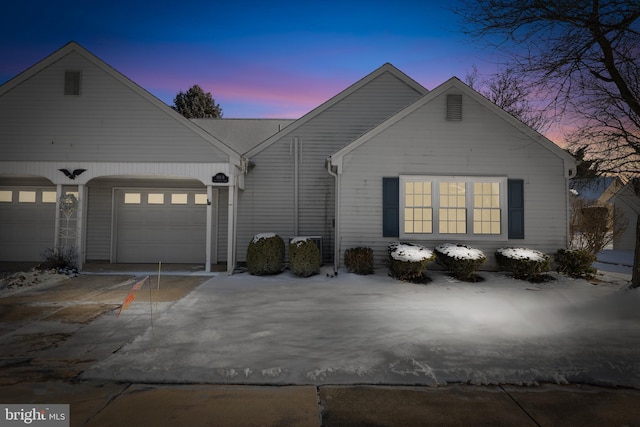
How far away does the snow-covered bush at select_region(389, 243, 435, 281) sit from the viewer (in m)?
8.85

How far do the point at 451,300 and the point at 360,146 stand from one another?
16.8 ft

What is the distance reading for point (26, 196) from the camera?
12195 millimetres

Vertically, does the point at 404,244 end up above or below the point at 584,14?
below

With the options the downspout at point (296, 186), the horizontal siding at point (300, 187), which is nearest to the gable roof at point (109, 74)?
the horizontal siding at point (300, 187)

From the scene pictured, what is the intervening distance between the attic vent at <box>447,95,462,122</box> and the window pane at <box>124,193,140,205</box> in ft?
34.9

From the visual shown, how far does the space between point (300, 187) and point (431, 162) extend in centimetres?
437

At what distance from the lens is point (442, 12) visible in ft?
20.5

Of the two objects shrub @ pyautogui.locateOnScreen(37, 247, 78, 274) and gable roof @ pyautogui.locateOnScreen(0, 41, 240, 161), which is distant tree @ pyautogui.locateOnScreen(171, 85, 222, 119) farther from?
shrub @ pyautogui.locateOnScreen(37, 247, 78, 274)

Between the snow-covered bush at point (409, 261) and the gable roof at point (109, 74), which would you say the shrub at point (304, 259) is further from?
the gable roof at point (109, 74)

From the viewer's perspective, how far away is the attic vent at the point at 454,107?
1020 centimetres

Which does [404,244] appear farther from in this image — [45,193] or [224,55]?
[224,55]

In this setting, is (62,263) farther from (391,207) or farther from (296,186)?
(391,207)

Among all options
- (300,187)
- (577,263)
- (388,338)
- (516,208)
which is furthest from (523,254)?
(300,187)

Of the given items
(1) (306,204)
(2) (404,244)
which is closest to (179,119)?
(1) (306,204)
